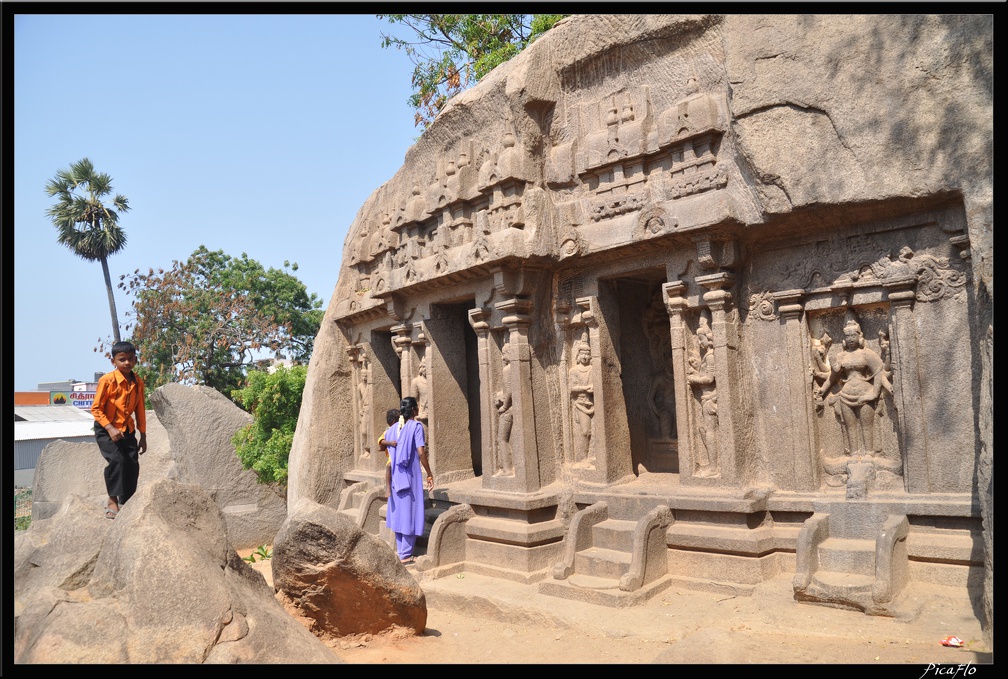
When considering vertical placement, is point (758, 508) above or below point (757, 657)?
above

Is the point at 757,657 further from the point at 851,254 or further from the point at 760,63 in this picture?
the point at 760,63

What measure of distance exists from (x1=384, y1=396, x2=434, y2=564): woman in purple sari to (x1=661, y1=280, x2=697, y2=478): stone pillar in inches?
106

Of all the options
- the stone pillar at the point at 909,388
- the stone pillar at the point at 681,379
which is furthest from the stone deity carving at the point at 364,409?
the stone pillar at the point at 909,388

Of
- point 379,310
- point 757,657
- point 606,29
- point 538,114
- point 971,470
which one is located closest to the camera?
point 757,657

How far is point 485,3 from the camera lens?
5184 mm

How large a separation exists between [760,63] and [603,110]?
196 centimetres

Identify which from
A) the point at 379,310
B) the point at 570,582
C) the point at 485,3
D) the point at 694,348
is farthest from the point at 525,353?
the point at 485,3

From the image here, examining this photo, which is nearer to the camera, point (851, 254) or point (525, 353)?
point (851, 254)

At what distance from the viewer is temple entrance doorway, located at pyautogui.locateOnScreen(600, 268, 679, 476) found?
845 cm

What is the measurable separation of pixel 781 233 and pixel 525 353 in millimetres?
2867

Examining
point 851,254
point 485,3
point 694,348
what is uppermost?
point 485,3

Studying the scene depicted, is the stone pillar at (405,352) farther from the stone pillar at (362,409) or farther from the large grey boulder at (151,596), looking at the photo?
the large grey boulder at (151,596)

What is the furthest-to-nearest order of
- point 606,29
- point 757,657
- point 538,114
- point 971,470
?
point 538,114 < point 606,29 < point 971,470 < point 757,657

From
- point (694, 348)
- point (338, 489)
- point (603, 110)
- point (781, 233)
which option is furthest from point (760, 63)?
point (338, 489)
